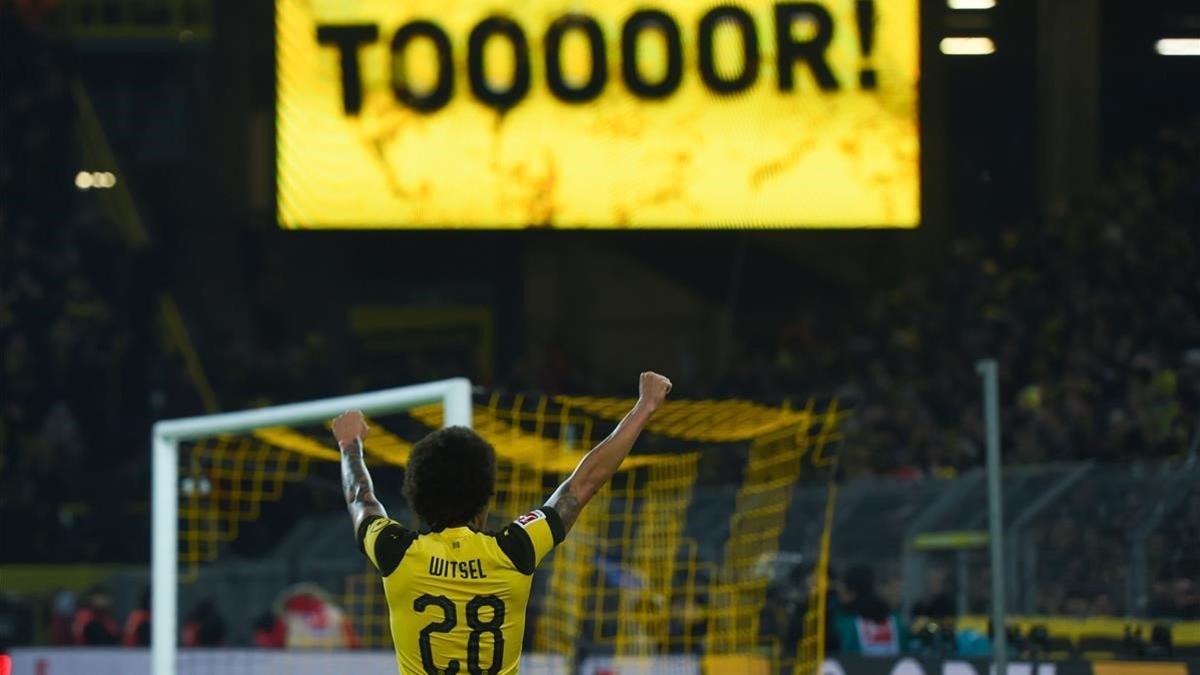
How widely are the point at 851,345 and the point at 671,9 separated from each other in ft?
10.7

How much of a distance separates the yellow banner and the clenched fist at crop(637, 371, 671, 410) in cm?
1474

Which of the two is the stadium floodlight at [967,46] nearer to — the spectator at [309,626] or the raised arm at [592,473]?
the spectator at [309,626]

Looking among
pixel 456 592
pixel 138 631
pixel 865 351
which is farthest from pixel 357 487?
pixel 865 351

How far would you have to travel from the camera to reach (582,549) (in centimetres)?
1141

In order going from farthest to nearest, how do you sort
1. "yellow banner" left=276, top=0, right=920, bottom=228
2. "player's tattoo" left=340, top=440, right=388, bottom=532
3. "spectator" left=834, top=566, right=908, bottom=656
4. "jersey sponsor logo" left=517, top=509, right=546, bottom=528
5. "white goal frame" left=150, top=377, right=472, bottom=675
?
"yellow banner" left=276, top=0, right=920, bottom=228, "spectator" left=834, top=566, right=908, bottom=656, "white goal frame" left=150, top=377, right=472, bottom=675, "player's tattoo" left=340, top=440, right=388, bottom=532, "jersey sponsor logo" left=517, top=509, right=546, bottom=528

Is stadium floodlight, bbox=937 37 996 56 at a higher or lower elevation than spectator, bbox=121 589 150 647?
higher

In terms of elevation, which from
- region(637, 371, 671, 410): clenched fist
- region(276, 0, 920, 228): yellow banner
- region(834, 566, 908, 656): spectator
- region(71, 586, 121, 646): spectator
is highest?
region(276, 0, 920, 228): yellow banner

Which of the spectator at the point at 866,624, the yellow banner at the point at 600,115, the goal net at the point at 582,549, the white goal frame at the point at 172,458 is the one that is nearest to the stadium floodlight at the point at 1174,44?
the yellow banner at the point at 600,115

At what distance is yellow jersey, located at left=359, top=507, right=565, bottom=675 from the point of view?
13.0ft

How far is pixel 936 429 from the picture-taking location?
1648cm

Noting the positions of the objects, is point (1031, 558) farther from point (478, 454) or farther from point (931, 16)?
point (931, 16)

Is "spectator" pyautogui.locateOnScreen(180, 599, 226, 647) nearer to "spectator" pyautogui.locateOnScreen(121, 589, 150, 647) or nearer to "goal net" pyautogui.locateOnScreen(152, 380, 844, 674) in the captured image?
"goal net" pyautogui.locateOnScreen(152, 380, 844, 674)

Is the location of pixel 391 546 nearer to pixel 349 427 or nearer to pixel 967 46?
pixel 349 427

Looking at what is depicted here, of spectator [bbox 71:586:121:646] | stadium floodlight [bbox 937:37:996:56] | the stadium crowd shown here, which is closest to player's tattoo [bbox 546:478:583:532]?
the stadium crowd
